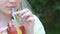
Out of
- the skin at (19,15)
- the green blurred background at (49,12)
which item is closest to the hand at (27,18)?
the skin at (19,15)

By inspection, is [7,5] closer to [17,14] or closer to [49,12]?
[17,14]

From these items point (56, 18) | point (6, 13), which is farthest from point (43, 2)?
point (6, 13)

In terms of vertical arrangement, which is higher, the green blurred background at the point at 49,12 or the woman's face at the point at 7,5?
the green blurred background at the point at 49,12

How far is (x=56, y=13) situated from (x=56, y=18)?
0.88 feet

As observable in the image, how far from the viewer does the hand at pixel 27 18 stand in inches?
64.8

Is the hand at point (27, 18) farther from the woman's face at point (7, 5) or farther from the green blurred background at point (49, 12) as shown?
the green blurred background at point (49, 12)

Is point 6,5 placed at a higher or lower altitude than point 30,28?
higher

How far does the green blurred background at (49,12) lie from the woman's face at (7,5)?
2035 millimetres

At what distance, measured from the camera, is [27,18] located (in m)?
1.68

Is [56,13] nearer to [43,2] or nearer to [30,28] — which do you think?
[43,2]

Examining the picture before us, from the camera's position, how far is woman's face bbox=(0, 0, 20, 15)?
1.71 metres

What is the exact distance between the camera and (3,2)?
1.78 m

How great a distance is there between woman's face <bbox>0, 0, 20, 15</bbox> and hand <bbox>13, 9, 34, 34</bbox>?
0.08 metres

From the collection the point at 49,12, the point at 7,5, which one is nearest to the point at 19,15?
the point at 7,5
